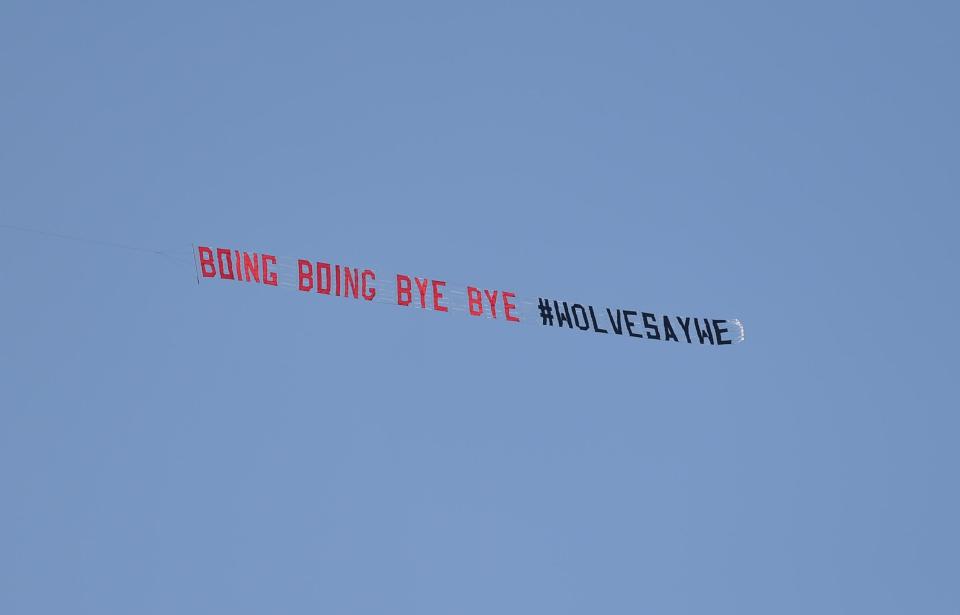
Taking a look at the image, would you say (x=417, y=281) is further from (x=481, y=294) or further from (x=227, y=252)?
(x=227, y=252)

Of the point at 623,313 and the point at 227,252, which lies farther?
the point at 623,313

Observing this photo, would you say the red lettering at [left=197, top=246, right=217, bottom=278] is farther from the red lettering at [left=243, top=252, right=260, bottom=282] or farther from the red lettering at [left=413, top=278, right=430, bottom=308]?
the red lettering at [left=413, top=278, right=430, bottom=308]

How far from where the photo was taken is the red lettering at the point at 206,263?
49531mm

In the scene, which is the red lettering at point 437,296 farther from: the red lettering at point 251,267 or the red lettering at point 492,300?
the red lettering at point 251,267

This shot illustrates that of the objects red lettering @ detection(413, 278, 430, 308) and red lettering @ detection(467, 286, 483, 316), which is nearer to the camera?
red lettering @ detection(413, 278, 430, 308)

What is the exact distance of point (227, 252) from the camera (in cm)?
4991

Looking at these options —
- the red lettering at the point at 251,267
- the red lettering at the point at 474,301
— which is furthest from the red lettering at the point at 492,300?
the red lettering at the point at 251,267

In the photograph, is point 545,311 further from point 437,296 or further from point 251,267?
point 251,267

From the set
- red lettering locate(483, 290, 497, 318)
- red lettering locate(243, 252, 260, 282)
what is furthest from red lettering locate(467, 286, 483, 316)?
red lettering locate(243, 252, 260, 282)

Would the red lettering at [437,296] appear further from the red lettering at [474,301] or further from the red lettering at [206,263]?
the red lettering at [206,263]

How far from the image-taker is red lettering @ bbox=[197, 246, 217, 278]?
49531mm

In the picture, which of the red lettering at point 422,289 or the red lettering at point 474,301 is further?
the red lettering at point 474,301

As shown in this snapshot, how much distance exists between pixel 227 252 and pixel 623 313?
1171 centimetres

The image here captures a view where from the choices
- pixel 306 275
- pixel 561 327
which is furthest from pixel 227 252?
pixel 561 327
